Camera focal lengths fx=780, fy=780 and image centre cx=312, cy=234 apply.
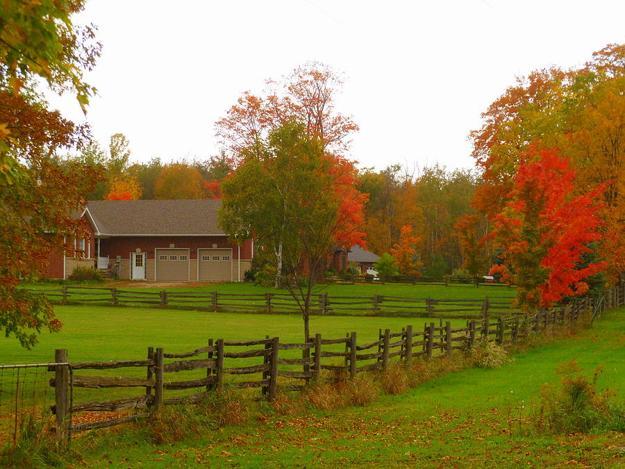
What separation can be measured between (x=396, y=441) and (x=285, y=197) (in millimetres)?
8193

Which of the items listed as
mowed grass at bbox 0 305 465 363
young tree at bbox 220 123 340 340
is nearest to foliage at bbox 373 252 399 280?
mowed grass at bbox 0 305 465 363

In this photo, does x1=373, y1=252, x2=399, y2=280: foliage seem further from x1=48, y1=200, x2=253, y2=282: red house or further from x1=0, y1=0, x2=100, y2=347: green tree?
x1=0, y1=0, x2=100, y2=347: green tree

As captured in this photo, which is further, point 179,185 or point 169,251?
point 179,185

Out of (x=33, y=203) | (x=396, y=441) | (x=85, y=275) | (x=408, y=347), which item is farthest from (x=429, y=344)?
(x=85, y=275)

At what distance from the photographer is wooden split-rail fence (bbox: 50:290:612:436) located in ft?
36.9

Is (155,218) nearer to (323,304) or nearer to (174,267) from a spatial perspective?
(174,267)

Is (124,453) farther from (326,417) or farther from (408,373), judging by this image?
(408,373)

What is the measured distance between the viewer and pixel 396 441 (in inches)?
481

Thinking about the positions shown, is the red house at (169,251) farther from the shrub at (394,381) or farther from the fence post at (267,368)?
the fence post at (267,368)

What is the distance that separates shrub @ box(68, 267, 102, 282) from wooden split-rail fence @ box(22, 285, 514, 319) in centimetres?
785

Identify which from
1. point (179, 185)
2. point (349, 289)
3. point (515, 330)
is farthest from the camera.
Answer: point (179, 185)

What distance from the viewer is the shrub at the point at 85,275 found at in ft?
179

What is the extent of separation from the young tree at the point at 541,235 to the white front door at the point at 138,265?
33.9 meters

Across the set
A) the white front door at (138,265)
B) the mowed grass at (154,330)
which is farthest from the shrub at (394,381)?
the white front door at (138,265)
